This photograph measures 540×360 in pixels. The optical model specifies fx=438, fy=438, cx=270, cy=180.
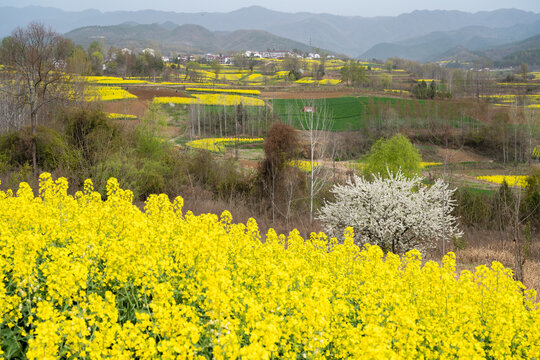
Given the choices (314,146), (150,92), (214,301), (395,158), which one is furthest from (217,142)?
(214,301)

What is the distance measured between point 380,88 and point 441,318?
94307 mm

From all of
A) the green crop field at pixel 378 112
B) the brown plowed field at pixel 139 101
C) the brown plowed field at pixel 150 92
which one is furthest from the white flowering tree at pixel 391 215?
the brown plowed field at pixel 150 92

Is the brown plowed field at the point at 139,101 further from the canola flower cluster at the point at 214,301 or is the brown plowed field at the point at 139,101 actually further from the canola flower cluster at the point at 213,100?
the canola flower cluster at the point at 214,301

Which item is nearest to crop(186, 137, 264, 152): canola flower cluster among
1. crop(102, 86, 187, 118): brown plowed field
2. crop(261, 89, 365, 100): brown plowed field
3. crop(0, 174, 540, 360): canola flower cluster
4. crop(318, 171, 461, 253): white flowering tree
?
crop(102, 86, 187, 118): brown plowed field

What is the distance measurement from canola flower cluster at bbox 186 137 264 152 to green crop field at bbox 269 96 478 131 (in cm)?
846

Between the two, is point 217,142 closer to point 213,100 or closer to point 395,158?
point 213,100

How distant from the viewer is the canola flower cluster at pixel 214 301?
3566 mm

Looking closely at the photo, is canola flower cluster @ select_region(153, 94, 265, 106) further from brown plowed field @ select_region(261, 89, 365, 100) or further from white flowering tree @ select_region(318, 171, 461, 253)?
white flowering tree @ select_region(318, 171, 461, 253)

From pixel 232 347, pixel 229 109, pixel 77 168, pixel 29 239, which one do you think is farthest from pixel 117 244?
pixel 229 109

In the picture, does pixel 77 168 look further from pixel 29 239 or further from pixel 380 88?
pixel 380 88

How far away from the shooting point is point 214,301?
363 cm

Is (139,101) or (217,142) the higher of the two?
(139,101)

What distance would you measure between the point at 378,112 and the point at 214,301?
213ft

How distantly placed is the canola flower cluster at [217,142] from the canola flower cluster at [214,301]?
117ft
